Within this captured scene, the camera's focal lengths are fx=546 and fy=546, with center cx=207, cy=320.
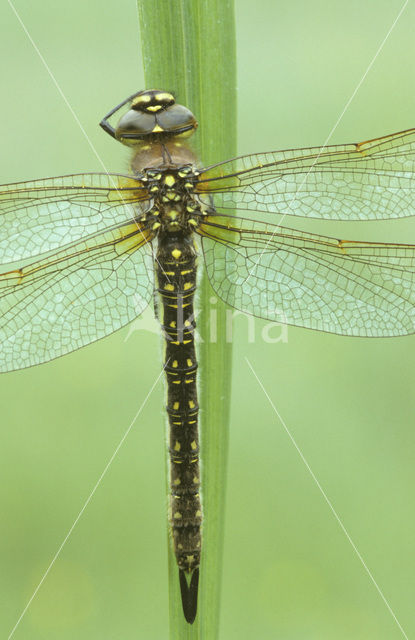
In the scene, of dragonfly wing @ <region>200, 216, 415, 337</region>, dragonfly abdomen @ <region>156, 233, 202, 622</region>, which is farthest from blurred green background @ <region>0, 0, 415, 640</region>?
dragonfly wing @ <region>200, 216, 415, 337</region>

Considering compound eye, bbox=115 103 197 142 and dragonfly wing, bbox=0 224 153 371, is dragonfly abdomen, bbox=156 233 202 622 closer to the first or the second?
dragonfly wing, bbox=0 224 153 371

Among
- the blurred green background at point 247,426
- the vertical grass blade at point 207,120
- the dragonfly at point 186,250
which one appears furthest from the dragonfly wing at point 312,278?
the blurred green background at point 247,426

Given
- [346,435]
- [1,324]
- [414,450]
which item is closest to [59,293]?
[1,324]

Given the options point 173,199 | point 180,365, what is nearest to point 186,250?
point 173,199

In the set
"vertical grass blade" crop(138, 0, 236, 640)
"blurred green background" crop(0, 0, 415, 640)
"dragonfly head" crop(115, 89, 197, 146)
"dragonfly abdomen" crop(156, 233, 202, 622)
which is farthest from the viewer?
"blurred green background" crop(0, 0, 415, 640)

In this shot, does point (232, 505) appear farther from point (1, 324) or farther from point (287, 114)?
point (287, 114)
